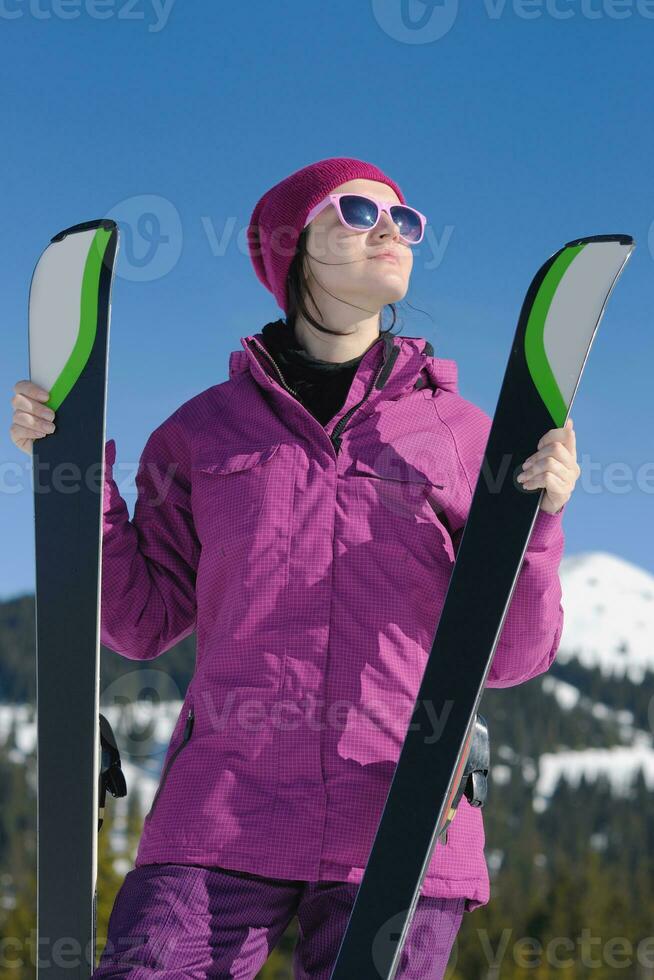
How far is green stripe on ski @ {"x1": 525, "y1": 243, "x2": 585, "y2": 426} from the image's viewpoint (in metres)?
2.69

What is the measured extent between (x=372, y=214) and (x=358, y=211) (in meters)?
0.04

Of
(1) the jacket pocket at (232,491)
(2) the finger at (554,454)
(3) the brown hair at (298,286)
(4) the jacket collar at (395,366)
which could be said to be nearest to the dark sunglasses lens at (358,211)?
(3) the brown hair at (298,286)

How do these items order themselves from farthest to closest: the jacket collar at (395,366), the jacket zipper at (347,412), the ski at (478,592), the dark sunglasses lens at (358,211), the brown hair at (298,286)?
1. the brown hair at (298,286)
2. the dark sunglasses lens at (358,211)
3. the jacket collar at (395,366)
4. the jacket zipper at (347,412)
5. the ski at (478,592)

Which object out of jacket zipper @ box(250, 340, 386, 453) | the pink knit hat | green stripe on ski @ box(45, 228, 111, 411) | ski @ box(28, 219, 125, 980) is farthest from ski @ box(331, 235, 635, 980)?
green stripe on ski @ box(45, 228, 111, 411)

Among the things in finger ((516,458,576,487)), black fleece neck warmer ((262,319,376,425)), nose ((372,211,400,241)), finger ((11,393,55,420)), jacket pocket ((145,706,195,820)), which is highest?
nose ((372,211,400,241))

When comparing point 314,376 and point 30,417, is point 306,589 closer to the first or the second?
point 314,376

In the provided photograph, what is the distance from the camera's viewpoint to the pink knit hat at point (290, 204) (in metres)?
2.99

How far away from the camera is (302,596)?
8.03ft

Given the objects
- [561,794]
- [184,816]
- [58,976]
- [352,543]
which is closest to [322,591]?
[352,543]

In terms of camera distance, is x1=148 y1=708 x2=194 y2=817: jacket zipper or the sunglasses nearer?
x1=148 y1=708 x2=194 y2=817: jacket zipper

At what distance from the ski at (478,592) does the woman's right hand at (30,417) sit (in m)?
1.06

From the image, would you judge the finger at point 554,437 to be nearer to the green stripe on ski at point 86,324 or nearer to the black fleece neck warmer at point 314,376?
the black fleece neck warmer at point 314,376

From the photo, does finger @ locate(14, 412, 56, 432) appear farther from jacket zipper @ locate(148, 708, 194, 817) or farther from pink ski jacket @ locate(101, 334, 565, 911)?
jacket zipper @ locate(148, 708, 194, 817)

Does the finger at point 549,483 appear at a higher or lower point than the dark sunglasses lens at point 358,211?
lower
